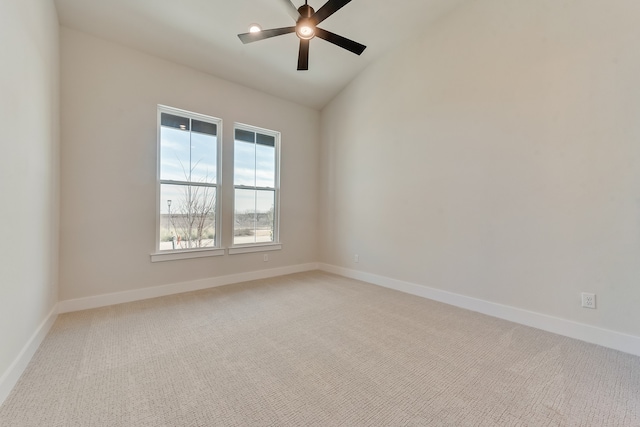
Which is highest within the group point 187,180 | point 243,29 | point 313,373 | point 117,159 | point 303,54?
point 243,29

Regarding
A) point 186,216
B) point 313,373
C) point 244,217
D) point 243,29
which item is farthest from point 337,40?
point 313,373

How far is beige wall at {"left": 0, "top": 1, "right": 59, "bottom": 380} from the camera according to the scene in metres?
1.65

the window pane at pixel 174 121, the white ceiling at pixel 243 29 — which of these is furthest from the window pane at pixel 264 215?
the white ceiling at pixel 243 29

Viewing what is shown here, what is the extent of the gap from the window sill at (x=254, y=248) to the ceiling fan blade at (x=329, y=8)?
3.09 m

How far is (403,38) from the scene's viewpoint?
380 centimetres

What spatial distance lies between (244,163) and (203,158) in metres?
0.63

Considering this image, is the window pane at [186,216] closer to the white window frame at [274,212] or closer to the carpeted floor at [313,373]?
the white window frame at [274,212]

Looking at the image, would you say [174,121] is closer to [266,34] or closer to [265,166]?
[265,166]

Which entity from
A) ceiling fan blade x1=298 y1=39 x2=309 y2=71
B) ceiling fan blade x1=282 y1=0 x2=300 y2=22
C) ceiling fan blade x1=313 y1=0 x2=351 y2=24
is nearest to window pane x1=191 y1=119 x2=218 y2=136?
ceiling fan blade x1=298 y1=39 x2=309 y2=71

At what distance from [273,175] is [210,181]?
1104 millimetres

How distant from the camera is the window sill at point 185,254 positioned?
3459 millimetres

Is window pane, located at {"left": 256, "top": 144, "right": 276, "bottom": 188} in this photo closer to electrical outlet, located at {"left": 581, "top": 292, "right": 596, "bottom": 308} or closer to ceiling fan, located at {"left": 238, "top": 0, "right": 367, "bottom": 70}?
ceiling fan, located at {"left": 238, "top": 0, "right": 367, "bottom": 70}

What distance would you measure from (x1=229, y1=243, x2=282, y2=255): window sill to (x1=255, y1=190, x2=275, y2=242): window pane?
4.8 inches

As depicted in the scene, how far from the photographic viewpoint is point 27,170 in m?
2.00
